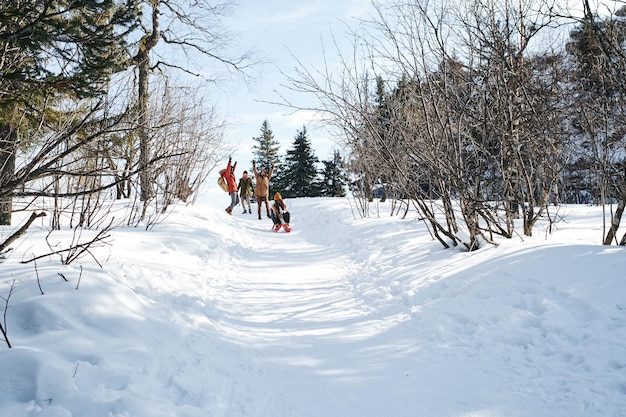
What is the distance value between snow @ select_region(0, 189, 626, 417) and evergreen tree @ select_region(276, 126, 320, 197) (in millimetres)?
28283

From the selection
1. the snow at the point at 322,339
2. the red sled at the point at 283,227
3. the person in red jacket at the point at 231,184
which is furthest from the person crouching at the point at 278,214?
the snow at the point at 322,339

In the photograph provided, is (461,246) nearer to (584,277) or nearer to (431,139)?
(431,139)

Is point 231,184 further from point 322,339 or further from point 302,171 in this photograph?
point 302,171

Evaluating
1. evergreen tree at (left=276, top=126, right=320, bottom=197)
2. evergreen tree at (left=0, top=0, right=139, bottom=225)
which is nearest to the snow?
evergreen tree at (left=0, top=0, right=139, bottom=225)

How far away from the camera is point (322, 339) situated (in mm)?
3297

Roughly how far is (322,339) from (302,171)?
30.1 meters

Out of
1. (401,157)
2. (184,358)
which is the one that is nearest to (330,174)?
(401,157)

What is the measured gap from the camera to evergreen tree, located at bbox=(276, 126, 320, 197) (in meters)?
32.9

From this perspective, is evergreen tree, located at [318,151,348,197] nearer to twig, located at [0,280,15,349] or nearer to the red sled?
the red sled

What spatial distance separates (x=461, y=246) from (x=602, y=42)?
3.25 metres

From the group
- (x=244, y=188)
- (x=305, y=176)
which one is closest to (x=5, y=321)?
(x=244, y=188)

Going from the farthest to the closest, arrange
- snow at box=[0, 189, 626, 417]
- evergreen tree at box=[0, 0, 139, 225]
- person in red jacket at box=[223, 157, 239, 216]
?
person in red jacket at box=[223, 157, 239, 216] < evergreen tree at box=[0, 0, 139, 225] < snow at box=[0, 189, 626, 417]

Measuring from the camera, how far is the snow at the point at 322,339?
7.21 feet

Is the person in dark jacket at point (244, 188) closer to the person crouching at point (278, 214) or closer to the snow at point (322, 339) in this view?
the person crouching at point (278, 214)
